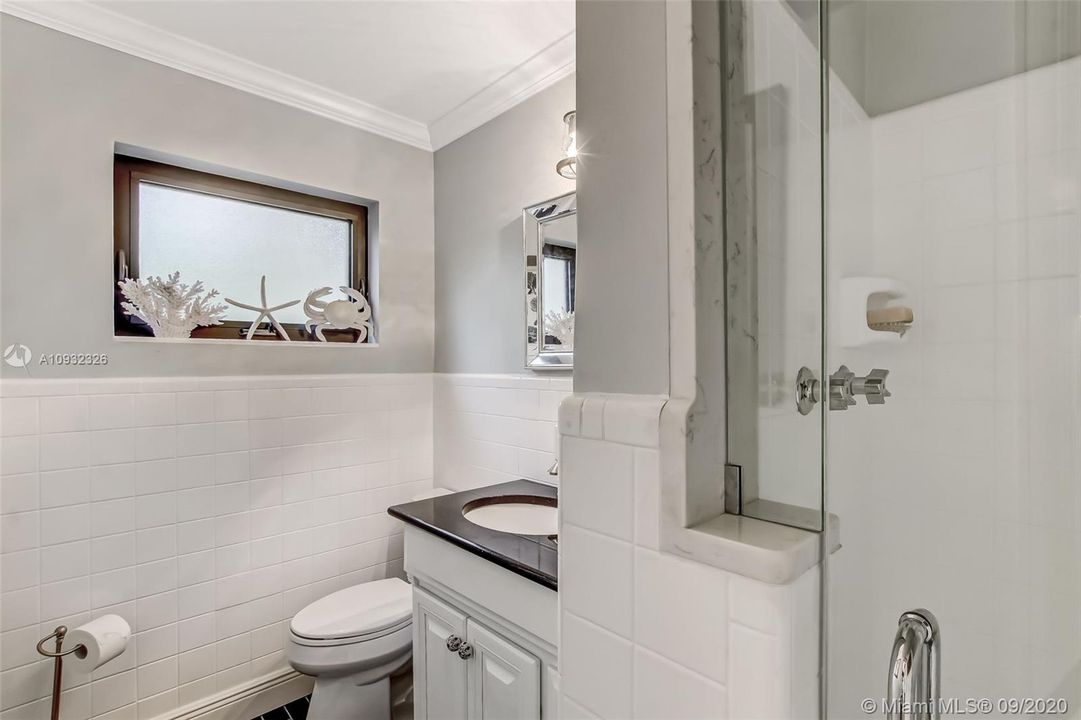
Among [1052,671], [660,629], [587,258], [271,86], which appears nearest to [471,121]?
[271,86]

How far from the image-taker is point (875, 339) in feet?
2.10

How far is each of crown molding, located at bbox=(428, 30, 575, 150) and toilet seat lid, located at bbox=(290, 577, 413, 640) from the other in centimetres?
180

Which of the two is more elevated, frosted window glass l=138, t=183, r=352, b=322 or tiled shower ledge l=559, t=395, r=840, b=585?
frosted window glass l=138, t=183, r=352, b=322

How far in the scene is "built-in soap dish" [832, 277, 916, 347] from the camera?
61 centimetres

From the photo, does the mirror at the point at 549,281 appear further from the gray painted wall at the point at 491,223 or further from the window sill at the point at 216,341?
the window sill at the point at 216,341

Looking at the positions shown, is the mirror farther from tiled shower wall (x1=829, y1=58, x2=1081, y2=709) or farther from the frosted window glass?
tiled shower wall (x1=829, y1=58, x2=1081, y2=709)

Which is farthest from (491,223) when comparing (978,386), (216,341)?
(978,386)

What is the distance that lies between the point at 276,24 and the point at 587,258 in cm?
155

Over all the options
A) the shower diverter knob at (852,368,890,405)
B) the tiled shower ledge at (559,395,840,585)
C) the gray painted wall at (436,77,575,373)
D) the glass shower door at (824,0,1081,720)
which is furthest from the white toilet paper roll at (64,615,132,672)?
the shower diverter knob at (852,368,890,405)

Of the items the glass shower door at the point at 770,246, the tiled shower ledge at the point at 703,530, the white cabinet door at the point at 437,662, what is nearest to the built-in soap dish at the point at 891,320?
the glass shower door at the point at 770,246

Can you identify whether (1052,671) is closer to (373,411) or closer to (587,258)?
(587,258)

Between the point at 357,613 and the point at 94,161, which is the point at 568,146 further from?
the point at 357,613

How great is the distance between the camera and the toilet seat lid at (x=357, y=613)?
162 centimetres

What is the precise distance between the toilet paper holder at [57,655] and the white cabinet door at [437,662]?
3.00 feet
